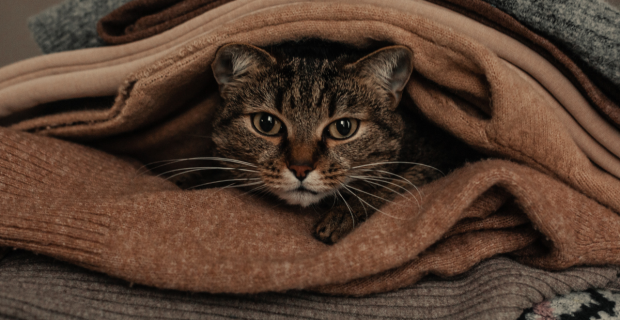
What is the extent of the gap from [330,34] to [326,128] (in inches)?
9.9

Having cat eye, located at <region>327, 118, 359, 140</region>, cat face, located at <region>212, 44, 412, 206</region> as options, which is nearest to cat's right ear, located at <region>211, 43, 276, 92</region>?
cat face, located at <region>212, 44, 412, 206</region>

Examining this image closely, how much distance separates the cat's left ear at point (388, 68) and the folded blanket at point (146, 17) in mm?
447

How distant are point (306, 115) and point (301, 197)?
0.22 m

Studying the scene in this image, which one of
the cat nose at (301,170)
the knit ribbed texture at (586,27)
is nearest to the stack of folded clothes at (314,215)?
the knit ribbed texture at (586,27)

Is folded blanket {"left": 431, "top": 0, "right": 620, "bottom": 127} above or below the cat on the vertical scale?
above

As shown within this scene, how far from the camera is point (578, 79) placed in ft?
2.86

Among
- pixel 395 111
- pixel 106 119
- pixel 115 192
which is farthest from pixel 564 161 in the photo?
pixel 106 119

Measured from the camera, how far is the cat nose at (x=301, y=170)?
0.91 m

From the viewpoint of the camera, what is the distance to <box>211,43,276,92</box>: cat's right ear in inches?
37.2

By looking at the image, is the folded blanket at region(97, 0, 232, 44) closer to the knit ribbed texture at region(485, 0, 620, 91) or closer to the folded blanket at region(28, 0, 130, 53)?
the folded blanket at region(28, 0, 130, 53)

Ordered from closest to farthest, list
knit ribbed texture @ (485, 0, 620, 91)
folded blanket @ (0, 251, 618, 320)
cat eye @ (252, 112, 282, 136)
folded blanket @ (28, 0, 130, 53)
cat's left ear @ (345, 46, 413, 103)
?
1. folded blanket @ (0, 251, 618, 320)
2. knit ribbed texture @ (485, 0, 620, 91)
3. cat's left ear @ (345, 46, 413, 103)
4. cat eye @ (252, 112, 282, 136)
5. folded blanket @ (28, 0, 130, 53)

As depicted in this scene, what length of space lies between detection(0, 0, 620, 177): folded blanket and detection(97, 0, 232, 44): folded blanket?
32mm

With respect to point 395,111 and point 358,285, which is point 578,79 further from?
point 358,285

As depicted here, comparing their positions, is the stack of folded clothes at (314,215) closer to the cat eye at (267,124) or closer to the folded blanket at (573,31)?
the folded blanket at (573,31)
